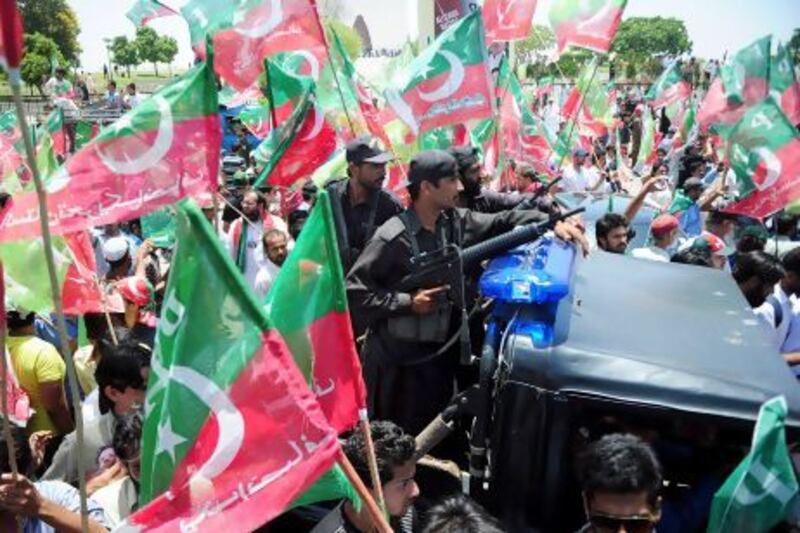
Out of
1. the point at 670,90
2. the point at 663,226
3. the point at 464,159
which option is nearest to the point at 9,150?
the point at 464,159

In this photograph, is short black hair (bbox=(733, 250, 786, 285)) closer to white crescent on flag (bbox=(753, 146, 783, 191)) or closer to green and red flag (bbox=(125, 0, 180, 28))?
white crescent on flag (bbox=(753, 146, 783, 191))

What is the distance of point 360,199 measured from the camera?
5148mm

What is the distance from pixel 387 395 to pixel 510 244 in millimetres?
848

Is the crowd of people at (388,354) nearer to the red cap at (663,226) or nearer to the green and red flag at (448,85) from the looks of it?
the red cap at (663,226)

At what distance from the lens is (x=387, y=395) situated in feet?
12.3

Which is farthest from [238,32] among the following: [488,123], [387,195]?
[488,123]

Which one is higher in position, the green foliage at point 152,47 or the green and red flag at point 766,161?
the green and red flag at point 766,161

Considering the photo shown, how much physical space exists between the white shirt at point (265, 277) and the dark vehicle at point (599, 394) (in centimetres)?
339

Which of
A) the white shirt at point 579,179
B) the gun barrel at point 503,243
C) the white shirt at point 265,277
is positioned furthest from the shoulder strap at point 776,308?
the white shirt at point 579,179

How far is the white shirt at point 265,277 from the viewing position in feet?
20.4

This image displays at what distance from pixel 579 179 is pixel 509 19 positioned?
5038mm

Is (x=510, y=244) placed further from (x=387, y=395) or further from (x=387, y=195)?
(x=387, y=195)

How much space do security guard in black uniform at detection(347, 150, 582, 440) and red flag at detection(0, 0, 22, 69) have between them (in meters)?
1.90

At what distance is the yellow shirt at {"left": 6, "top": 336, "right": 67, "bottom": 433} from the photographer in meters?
4.11
